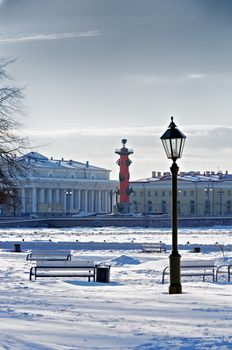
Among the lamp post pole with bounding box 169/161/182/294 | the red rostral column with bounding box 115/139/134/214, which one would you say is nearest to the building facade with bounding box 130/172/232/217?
the red rostral column with bounding box 115/139/134/214

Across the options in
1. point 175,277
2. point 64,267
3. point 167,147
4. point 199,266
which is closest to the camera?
point 175,277

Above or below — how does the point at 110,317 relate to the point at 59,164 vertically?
below

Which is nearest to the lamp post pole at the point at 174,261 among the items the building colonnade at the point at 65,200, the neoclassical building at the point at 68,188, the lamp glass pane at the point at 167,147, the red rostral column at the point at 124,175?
the lamp glass pane at the point at 167,147

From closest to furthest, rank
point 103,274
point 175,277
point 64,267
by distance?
1. point 175,277
2. point 103,274
3. point 64,267

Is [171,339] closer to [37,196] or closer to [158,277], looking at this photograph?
[158,277]

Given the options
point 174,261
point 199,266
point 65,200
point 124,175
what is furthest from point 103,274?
point 65,200

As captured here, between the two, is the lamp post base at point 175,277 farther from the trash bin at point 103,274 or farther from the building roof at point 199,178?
the building roof at point 199,178

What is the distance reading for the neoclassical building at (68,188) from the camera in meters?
132

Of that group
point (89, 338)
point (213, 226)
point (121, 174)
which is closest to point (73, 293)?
point (89, 338)

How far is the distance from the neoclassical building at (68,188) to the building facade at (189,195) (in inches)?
237

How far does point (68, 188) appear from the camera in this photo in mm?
137500

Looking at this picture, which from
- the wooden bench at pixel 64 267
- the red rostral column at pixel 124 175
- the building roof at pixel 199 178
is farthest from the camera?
the building roof at pixel 199 178

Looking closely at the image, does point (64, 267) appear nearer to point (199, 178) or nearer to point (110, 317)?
point (110, 317)

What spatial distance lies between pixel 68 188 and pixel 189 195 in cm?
2099
